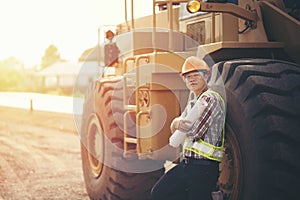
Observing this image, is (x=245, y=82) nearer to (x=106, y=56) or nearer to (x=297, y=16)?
(x=297, y=16)

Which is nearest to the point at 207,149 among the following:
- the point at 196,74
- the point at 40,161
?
the point at 196,74

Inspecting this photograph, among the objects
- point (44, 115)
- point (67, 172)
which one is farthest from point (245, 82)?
point (44, 115)

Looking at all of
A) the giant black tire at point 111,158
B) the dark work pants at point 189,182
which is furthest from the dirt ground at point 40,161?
the dark work pants at point 189,182

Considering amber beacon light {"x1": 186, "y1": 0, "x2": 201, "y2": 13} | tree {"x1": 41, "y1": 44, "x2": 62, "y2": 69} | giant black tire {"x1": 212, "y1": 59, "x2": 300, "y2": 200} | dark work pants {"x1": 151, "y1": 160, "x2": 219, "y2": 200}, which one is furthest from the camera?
tree {"x1": 41, "y1": 44, "x2": 62, "y2": 69}

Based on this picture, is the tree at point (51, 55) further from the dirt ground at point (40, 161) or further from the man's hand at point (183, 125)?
the man's hand at point (183, 125)

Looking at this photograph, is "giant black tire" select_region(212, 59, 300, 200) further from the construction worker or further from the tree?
the tree

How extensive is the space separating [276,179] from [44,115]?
65.7 feet

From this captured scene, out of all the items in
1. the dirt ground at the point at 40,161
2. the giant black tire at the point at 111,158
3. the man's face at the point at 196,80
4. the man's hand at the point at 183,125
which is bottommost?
the dirt ground at the point at 40,161

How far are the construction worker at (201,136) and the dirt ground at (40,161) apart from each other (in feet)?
12.4

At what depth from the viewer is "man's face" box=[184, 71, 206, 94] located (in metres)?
5.10

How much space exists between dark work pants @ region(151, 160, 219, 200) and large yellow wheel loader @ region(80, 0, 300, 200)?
12.6 inches

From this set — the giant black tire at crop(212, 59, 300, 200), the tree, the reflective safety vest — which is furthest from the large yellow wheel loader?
the tree

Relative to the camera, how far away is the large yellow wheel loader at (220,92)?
16.5 ft

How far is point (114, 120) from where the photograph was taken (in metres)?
7.83
